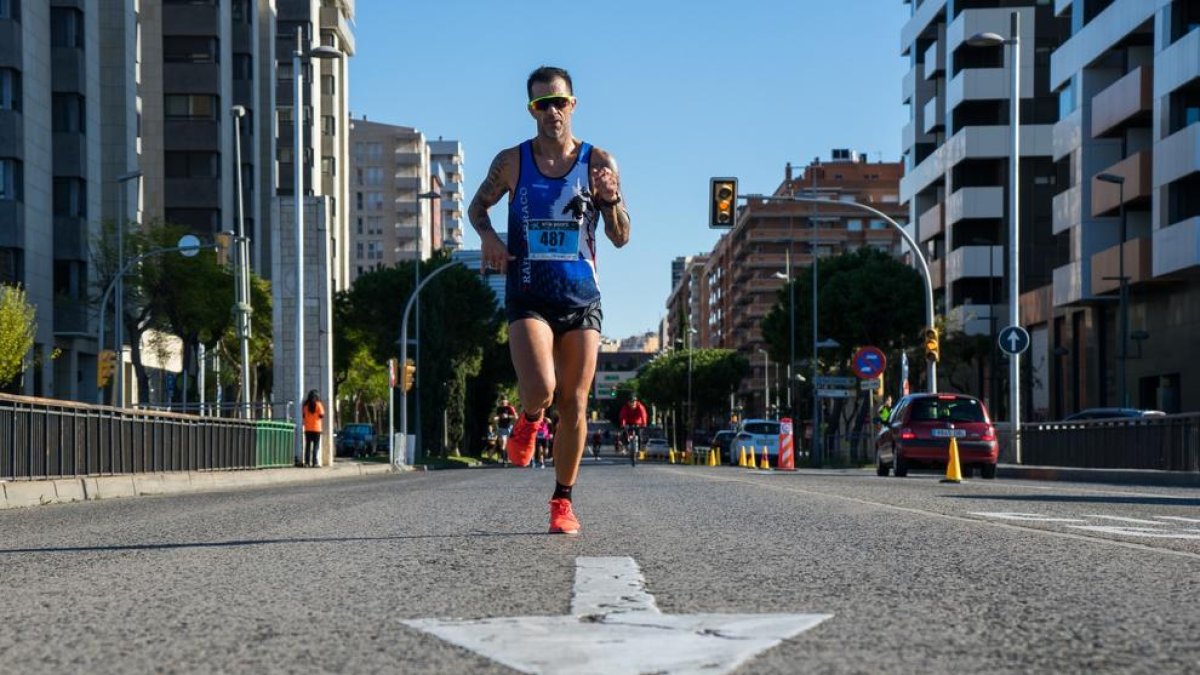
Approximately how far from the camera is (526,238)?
7953mm

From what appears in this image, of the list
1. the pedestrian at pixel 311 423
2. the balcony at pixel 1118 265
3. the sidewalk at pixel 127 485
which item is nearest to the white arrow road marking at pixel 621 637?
the sidewalk at pixel 127 485

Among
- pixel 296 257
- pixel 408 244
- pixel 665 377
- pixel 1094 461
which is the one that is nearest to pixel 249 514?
pixel 1094 461

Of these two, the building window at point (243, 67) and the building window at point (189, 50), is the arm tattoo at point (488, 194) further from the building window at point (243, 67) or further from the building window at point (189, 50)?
the building window at point (243, 67)

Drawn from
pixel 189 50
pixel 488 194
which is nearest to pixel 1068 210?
pixel 189 50

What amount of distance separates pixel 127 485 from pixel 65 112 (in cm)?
4333

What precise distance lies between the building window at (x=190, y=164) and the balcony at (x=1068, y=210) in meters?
39.2

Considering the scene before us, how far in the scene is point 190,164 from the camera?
7894cm

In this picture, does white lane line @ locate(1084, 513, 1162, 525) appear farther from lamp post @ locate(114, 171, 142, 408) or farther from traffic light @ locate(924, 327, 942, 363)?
lamp post @ locate(114, 171, 142, 408)

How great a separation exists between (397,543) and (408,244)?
583 feet

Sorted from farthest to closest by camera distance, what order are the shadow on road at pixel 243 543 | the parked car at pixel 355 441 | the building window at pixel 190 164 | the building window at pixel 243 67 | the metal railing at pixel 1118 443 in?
the building window at pixel 243 67
the building window at pixel 190 164
the parked car at pixel 355 441
the metal railing at pixel 1118 443
the shadow on road at pixel 243 543

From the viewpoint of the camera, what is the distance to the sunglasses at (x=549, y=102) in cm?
803

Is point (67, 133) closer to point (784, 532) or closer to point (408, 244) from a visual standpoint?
point (784, 532)

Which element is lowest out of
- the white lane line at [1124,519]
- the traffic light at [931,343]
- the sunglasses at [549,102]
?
the white lane line at [1124,519]

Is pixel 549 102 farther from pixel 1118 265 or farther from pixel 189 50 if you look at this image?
pixel 189 50
